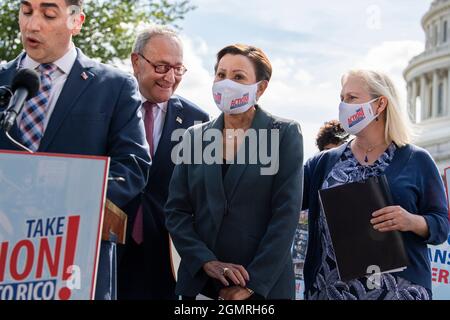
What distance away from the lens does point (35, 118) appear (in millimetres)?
4148

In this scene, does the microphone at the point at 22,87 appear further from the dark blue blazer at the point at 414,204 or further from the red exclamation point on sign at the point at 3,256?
the dark blue blazer at the point at 414,204

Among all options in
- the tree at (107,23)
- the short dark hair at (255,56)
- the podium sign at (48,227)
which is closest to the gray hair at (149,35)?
the short dark hair at (255,56)

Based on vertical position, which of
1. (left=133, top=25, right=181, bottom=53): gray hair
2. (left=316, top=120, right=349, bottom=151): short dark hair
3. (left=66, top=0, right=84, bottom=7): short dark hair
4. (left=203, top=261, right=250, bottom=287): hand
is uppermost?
(left=316, top=120, right=349, bottom=151): short dark hair

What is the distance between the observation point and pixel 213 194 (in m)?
4.52

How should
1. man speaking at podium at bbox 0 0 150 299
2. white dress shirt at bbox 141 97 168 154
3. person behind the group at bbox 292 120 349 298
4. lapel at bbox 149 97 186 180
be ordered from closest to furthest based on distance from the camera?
man speaking at podium at bbox 0 0 150 299
lapel at bbox 149 97 186 180
white dress shirt at bbox 141 97 168 154
person behind the group at bbox 292 120 349 298

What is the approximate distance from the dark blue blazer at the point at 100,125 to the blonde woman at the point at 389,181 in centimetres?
110

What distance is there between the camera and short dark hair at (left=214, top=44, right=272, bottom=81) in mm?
4770

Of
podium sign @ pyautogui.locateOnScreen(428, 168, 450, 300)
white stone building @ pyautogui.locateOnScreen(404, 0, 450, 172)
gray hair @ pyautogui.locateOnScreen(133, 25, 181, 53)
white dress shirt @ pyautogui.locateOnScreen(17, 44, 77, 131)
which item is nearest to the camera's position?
white dress shirt @ pyautogui.locateOnScreen(17, 44, 77, 131)

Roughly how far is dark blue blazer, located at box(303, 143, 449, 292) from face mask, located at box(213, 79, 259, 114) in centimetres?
58

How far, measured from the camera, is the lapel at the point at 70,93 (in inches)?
161

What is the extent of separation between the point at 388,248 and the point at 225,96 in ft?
3.53

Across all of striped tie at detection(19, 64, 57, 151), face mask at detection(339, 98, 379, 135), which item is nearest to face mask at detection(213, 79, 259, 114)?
face mask at detection(339, 98, 379, 135)

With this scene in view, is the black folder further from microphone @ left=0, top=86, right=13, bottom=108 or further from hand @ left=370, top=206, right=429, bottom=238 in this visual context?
microphone @ left=0, top=86, right=13, bottom=108
